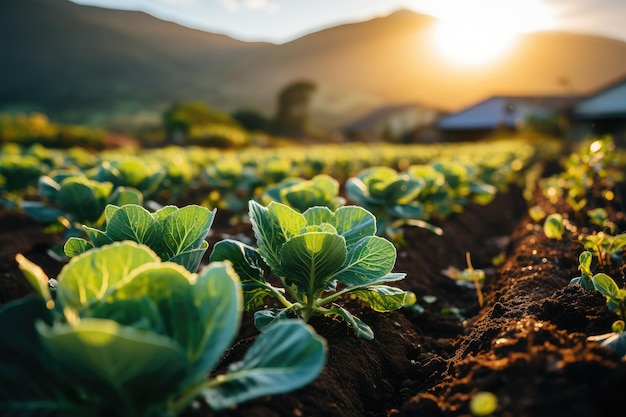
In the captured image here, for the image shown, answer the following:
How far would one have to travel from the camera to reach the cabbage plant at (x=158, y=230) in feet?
6.59

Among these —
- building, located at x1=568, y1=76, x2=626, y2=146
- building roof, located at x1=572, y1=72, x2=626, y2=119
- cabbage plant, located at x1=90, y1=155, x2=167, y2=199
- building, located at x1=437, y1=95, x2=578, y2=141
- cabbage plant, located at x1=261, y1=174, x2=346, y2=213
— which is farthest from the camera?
Result: building, located at x1=437, y1=95, x2=578, y2=141

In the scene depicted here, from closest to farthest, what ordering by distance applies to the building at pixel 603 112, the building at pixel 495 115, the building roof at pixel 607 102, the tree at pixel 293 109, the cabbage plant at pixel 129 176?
the cabbage plant at pixel 129 176 < the building at pixel 603 112 < the building roof at pixel 607 102 < the building at pixel 495 115 < the tree at pixel 293 109

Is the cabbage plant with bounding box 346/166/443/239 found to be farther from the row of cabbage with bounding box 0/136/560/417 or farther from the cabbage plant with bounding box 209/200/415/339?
the row of cabbage with bounding box 0/136/560/417

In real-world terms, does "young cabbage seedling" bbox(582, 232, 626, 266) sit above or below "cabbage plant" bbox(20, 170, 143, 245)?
above

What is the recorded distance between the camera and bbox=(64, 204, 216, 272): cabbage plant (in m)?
2.01

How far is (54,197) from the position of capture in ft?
13.4

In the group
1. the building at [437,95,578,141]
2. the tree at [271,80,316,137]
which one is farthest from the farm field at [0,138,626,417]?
the tree at [271,80,316,137]

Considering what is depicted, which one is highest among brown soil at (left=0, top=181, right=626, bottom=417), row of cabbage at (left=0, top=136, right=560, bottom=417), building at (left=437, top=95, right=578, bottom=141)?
building at (left=437, top=95, right=578, bottom=141)

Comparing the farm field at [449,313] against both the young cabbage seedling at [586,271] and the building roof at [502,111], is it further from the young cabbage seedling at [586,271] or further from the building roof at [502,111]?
the building roof at [502,111]

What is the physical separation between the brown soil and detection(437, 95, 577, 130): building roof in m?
35.4

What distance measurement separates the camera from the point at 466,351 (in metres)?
2.45

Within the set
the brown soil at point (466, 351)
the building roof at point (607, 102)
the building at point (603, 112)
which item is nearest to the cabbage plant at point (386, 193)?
the brown soil at point (466, 351)

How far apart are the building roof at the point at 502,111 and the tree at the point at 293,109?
11826mm

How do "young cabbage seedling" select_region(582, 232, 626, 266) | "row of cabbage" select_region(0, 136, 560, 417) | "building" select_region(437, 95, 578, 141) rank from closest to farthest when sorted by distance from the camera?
"row of cabbage" select_region(0, 136, 560, 417) < "young cabbage seedling" select_region(582, 232, 626, 266) < "building" select_region(437, 95, 578, 141)
